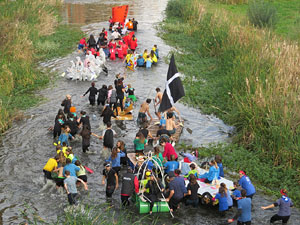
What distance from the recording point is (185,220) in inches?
483

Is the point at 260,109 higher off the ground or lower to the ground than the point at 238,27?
lower

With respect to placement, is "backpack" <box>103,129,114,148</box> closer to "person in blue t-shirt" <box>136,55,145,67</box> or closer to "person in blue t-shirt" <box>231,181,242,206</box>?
"person in blue t-shirt" <box>231,181,242,206</box>

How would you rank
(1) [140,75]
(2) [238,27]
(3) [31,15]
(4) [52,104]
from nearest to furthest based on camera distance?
1. (4) [52,104]
2. (1) [140,75]
3. (2) [238,27]
4. (3) [31,15]

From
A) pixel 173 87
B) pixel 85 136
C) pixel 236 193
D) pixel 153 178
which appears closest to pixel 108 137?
pixel 85 136

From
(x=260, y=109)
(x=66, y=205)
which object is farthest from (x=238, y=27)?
(x=66, y=205)

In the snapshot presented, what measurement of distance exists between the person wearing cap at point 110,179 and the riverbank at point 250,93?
16.3 ft

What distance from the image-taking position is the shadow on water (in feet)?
41.3

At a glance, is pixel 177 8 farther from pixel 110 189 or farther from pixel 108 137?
pixel 110 189

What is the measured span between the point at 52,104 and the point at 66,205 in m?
9.88

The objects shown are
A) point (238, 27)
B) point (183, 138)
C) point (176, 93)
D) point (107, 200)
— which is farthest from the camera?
point (238, 27)

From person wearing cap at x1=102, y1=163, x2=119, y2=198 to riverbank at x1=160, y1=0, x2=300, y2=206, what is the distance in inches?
195

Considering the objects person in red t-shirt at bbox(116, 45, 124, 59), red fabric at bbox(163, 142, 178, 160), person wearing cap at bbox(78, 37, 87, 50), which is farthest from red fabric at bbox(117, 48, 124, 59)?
red fabric at bbox(163, 142, 178, 160)

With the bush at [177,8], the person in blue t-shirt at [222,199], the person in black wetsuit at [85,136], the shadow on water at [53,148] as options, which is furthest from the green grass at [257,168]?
the bush at [177,8]

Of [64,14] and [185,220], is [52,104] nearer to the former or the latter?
[185,220]
